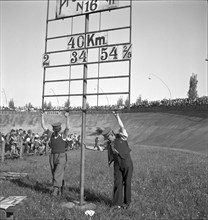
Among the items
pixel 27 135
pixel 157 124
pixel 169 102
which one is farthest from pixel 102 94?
pixel 169 102

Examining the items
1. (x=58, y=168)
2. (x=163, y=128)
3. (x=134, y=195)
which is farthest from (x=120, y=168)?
(x=163, y=128)

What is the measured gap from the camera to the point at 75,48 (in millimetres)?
7172

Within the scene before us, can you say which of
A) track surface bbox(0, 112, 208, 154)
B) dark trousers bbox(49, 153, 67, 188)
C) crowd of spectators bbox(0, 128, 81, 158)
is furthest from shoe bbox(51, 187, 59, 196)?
track surface bbox(0, 112, 208, 154)

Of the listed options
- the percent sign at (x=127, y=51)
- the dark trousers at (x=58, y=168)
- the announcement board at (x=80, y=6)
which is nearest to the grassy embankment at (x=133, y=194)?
the dark trousers at (x=58, y=168)

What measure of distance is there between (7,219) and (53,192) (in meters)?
2.67

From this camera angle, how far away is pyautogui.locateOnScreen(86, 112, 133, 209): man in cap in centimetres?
635

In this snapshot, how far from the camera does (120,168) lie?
6.45m

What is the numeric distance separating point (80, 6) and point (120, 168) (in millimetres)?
3972

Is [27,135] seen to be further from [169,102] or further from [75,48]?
[169,102]

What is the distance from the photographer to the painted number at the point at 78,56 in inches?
277

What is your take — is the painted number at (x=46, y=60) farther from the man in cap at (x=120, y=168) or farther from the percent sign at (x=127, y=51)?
the man in cap at (x=120, y=168)

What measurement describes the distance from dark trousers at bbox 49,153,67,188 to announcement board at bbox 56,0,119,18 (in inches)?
142

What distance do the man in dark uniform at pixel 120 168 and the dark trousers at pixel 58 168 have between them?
5.43 feet

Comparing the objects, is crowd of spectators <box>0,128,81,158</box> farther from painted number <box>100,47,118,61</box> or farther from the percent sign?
the percent sign
